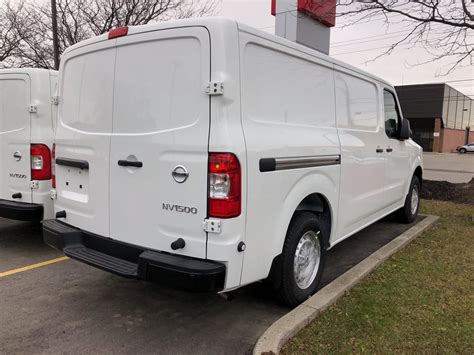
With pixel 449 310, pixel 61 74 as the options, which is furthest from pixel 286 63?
pixel 449 310

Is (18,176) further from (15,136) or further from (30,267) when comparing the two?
(30,267)

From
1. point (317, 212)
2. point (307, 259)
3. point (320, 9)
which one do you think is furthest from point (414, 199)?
point (320, 9)

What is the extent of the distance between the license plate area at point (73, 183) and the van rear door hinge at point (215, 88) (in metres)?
1.46

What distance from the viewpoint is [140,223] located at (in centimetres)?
311

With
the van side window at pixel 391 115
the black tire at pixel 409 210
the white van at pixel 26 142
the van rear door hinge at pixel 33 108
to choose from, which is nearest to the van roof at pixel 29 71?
the white van at pixel 26 142

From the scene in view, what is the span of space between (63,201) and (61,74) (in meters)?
1.24

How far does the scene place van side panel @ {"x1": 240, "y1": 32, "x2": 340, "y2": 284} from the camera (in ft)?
9.43

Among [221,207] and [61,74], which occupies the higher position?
[61,74]

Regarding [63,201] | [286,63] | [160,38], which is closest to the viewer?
[160,38]

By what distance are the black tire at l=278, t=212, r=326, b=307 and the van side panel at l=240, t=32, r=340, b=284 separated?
16cm

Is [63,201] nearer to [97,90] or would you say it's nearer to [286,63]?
[97,90]

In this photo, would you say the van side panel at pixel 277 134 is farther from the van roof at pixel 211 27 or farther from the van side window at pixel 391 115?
the van side window at pixel 391 115

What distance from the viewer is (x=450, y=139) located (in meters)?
51.8

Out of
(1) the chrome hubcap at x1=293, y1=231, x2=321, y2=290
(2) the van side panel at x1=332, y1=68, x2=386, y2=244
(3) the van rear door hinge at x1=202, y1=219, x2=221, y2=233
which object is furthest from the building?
(3) the van rear door hinge at x1=202, y1=219, x2=221, y2=233
